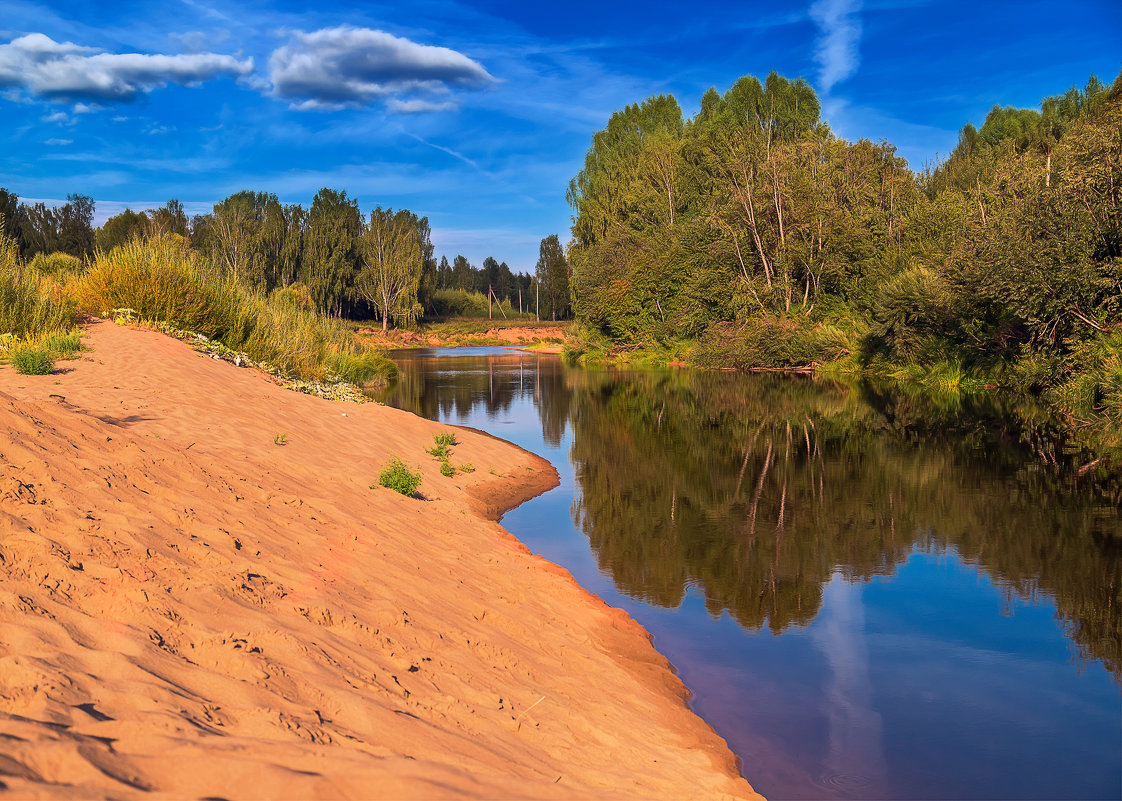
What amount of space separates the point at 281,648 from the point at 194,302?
1834 centimetres

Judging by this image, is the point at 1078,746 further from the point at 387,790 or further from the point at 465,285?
the point at 465,285

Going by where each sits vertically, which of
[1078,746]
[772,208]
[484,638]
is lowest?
[1078,746]

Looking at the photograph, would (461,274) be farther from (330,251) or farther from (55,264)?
(55,264)

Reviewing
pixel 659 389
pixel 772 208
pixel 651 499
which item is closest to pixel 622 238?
pixel 772 208

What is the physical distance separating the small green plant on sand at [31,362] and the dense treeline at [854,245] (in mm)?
22686

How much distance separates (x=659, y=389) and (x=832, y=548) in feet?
82.0

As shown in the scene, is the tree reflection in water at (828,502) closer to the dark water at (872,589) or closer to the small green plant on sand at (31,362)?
the dark water at (872,589)

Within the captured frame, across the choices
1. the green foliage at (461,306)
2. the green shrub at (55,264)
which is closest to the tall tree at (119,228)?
the green foliage at (461,306)

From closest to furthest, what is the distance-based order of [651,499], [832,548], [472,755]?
[472,755] → [832,548] → [651,499]

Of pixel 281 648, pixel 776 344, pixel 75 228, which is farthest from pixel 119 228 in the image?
pixel 281 648

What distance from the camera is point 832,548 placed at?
11.8 meters

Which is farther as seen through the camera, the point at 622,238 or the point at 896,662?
the point at 622,238

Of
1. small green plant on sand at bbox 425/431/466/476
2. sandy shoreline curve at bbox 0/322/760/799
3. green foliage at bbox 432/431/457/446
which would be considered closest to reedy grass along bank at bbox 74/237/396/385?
green foliage at bbox 432/431/457/446

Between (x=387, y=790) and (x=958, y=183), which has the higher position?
(x=958, y=183)
